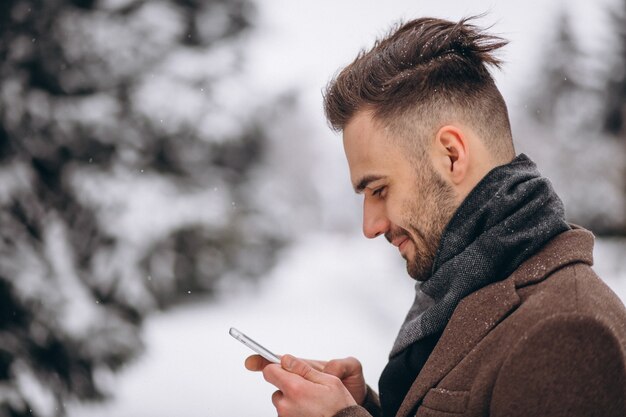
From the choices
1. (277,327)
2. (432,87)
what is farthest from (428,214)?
(277,327)

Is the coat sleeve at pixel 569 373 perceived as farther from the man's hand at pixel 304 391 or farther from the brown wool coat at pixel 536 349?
the man's hand at pixel 304 391

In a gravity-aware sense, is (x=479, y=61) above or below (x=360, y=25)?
below

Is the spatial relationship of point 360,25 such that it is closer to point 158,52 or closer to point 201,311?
point 158,52

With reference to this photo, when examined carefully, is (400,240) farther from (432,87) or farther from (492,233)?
(432,87)

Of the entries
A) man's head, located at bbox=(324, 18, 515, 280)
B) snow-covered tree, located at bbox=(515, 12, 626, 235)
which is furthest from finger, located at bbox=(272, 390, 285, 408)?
snow-covered tree, located at bbox=(515, 12, 626, 235)

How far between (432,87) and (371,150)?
0.21m

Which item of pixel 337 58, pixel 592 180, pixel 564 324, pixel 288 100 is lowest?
pixel 564 324

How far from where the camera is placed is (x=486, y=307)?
140 cm

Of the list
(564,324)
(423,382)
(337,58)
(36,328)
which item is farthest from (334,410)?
(337,58)

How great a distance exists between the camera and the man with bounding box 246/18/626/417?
121cm

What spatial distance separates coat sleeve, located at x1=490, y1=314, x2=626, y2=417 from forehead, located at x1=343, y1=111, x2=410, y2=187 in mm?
554

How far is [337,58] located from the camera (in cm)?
501

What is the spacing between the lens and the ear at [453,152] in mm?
1544

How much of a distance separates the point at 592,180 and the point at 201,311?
9.79ft
